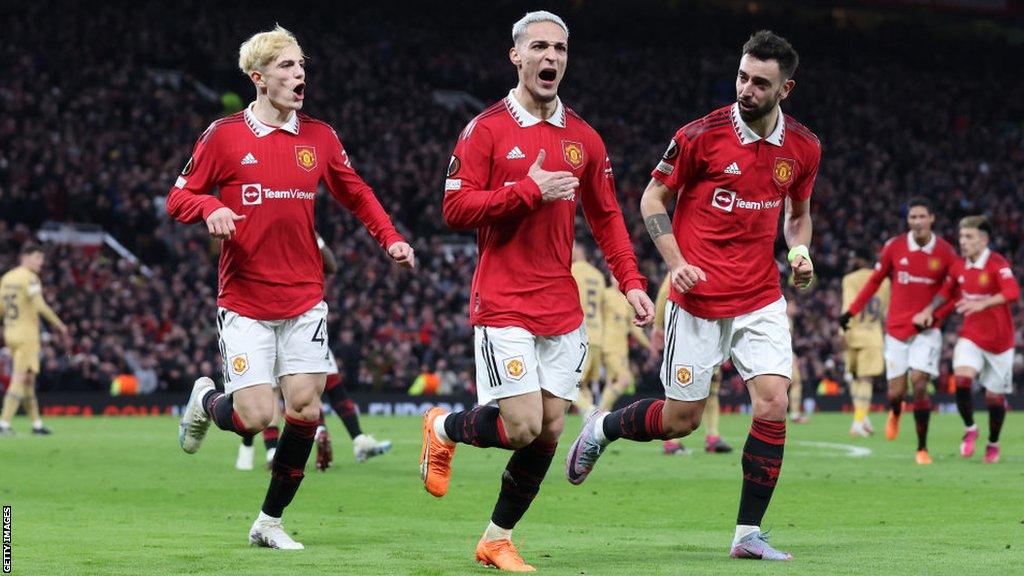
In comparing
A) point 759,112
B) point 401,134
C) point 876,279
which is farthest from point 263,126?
point 401,134

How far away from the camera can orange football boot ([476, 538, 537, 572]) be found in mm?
7207

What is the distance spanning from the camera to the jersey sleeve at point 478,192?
705 cm

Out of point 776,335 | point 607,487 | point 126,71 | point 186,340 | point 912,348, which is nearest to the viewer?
point 776,335

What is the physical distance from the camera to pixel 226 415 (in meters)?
8.50

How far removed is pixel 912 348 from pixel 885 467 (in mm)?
1720

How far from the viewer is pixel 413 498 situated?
1163 centimetres

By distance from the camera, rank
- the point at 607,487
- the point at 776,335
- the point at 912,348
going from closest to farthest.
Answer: the point at 776,335
the point at 607,487
the point at 912,348

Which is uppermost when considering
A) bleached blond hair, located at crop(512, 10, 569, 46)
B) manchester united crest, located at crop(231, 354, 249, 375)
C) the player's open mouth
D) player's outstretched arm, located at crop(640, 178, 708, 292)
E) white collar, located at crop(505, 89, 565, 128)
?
bleached blond hair, located at crop(512, 10, 569, 46)

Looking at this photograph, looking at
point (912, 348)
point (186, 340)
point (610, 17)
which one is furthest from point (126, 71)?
point (912, 348)

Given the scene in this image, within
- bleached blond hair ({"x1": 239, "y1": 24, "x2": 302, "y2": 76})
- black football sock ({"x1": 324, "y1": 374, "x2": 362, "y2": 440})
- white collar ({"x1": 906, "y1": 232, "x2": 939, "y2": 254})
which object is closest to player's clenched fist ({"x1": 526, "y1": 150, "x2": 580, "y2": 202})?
bleached blond hair ({"x1": 239, "y1": 24, "x2": 302, "y2": 76})

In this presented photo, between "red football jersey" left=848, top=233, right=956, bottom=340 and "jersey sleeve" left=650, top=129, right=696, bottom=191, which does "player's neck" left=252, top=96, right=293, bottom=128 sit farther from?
"red football jersey" left=848, top=233, right=956, bottom=340

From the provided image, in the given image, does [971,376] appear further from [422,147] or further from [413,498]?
[422,147]

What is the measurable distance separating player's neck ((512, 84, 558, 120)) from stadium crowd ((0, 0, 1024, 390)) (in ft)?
66.9

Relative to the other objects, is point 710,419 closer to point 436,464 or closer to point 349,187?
point 349,187
